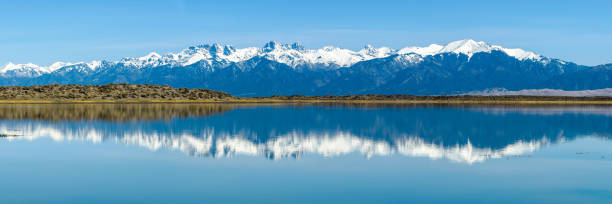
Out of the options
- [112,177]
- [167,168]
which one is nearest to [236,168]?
[167,168]

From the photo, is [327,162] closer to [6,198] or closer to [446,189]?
[446,189]

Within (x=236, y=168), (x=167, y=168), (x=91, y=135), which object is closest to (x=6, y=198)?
(x=167, y=168)

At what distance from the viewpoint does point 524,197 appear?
2261 centimetres

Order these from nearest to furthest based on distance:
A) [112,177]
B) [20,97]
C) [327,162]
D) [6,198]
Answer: [6,198]
[112,177]
[327,162]
[20,97]

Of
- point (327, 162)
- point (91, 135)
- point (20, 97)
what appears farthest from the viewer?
point (20, 97)

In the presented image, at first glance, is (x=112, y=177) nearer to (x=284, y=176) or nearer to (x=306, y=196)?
(x=284, y=176)

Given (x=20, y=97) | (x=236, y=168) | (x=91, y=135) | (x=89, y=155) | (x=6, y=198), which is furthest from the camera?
(x=20, y=97)

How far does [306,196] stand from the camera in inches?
896

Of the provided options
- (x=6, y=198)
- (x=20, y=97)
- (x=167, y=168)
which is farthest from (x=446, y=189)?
(x=20, y=97)

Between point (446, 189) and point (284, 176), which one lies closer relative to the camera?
point (446, 189)

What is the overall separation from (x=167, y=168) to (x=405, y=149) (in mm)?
16282

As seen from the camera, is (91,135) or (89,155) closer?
(89,155)

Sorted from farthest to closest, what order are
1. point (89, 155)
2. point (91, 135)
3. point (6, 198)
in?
point (91, 135) < point (89, 155) < point (6, 198)

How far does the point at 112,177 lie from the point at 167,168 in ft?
11.0
